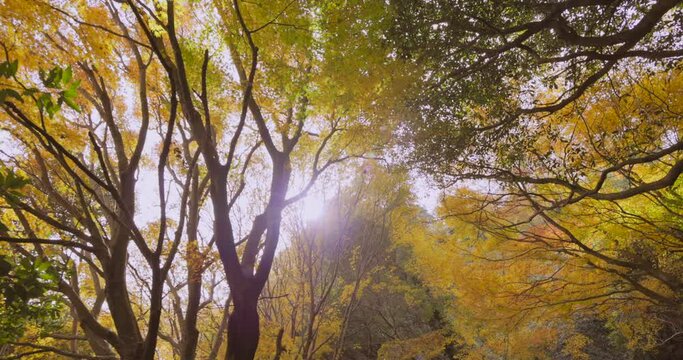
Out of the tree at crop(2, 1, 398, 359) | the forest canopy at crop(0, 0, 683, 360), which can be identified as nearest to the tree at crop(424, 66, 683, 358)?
the forest canopy at crop(0, 0, 683, 360)

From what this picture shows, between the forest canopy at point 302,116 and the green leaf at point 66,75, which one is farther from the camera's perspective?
the forest canopy at point 302,116

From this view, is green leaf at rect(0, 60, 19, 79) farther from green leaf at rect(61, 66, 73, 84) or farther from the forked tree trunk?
the forked tree trunk

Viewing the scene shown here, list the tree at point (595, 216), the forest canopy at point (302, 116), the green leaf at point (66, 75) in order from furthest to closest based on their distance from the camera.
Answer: the tree at point (595, 216)
the forest canopy at point (302, 116)
the green leaf at point (66, 75)

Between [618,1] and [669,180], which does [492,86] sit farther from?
[669,180]

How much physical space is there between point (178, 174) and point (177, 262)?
231 cm

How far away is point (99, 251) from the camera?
3.28 m

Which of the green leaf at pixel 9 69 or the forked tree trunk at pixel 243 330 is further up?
the green leaf at pixel 9 69

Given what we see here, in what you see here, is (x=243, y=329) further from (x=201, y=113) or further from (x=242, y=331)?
(x=201, y=113)

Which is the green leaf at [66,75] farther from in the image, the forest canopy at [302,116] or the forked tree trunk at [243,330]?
the forked tree trunk at [243,330]

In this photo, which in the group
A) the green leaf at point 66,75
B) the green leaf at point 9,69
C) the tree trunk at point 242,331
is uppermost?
the green leaf at point 9,69

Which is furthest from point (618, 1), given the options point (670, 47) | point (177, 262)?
point (177, 262)

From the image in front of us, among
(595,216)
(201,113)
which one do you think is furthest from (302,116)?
(595,216)

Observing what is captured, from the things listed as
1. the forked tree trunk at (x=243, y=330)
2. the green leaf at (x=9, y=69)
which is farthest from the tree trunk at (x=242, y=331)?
the green leaf at (x=9, y=69)

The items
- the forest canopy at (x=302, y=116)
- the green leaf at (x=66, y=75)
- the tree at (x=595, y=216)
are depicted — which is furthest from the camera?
the tree at (x=595, y=216)
